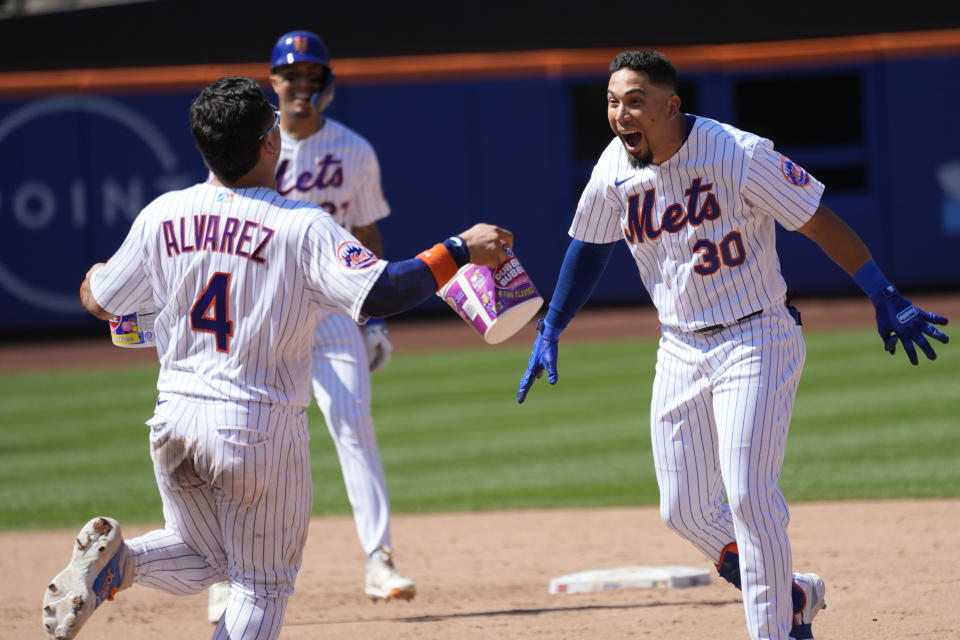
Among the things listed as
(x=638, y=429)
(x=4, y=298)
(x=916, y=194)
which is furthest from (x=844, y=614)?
(x=4, y=298)

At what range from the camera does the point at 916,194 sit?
16547mm

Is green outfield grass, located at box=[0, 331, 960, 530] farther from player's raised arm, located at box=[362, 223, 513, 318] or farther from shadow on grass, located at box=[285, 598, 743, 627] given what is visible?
player's raised arm, located at box=[362, 223, 513, 318]

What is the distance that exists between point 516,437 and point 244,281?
21.3 ft

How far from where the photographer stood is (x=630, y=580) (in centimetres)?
535

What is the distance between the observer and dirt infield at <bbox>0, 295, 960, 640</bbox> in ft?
15.5

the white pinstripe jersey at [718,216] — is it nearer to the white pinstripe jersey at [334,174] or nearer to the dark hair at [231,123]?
the dark hair at [231,123]

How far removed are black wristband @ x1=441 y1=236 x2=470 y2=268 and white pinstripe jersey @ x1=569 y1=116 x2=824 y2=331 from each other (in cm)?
77

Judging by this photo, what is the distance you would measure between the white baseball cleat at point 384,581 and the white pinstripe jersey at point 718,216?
74.7 inches

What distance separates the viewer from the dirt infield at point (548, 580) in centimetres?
472

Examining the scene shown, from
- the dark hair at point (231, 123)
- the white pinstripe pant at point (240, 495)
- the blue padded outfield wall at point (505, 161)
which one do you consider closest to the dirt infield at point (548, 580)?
the white pinstripe pant at point (240, 495)

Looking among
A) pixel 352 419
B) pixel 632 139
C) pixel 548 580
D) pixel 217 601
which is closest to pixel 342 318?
pixel 352 419

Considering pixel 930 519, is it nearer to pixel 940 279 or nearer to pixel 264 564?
pixel 264 564

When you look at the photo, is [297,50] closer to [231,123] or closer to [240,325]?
[231,123]

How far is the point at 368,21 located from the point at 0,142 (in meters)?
5.14
